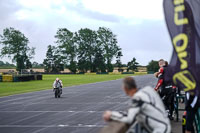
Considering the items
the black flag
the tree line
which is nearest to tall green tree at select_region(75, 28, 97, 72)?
the tree line

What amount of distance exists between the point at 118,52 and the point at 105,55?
12610 millimetres

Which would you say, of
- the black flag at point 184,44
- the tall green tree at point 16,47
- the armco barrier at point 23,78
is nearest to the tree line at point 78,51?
the tall green tree at point 16,47

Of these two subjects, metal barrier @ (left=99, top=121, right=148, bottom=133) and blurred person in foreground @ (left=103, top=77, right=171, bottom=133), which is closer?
metal barrier @ (left=99, top=121, right=148, bottom=133)

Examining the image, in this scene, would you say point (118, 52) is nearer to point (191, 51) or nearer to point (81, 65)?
point (81, 65)

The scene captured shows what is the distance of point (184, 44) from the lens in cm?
457

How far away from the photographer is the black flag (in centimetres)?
455

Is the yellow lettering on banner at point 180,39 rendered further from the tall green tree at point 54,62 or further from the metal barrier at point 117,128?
the tall green tree at point 54,62

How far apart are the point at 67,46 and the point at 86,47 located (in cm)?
1128

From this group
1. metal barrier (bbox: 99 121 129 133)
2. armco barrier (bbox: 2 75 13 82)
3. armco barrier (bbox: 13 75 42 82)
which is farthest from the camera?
armco barrier (bbox: 13 75 42 82)

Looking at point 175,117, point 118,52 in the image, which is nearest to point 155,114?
point 175,117

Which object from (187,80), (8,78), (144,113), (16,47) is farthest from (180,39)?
(16,47)

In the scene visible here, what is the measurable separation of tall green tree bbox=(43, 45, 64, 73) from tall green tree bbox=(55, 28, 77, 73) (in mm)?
2258

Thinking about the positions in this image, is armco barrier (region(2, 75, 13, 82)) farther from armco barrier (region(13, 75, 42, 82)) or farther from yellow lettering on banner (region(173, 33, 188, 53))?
yellow lettering on banner (region(173, 33, 188, 53))

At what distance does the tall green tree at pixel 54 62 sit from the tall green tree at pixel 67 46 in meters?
2.26
